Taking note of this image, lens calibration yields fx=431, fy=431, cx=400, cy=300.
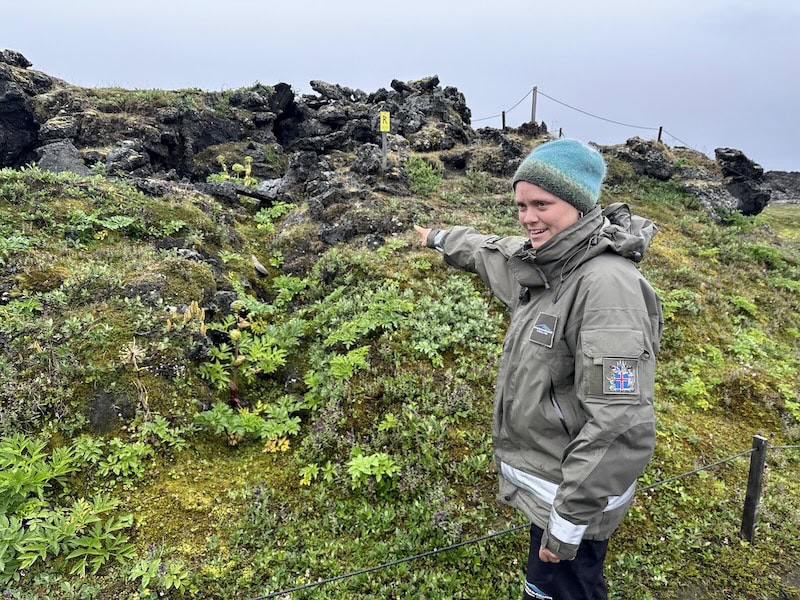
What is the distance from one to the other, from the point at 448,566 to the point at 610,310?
3565 mm

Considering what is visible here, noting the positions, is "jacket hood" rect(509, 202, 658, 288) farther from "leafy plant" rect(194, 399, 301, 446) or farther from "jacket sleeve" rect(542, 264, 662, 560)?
"leafy plant" rect(194, 399, 301, 446)

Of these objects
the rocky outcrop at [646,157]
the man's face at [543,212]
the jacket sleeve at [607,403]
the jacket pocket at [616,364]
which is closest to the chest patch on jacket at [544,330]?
the jacket sleeve at [607,403]

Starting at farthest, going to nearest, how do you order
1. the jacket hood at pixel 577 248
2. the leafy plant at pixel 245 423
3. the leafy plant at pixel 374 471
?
1. the leafy plant at pixel 245 423
2. the leafy plant at pixel 374 471
3. the jacket hood at pixel 577 248

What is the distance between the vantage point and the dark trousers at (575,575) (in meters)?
2.81

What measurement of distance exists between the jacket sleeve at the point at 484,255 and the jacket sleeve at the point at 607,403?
0.92 m

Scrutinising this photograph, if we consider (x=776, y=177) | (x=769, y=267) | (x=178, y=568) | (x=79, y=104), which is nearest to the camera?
(x=178, y=568)

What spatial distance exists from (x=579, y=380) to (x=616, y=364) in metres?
0.23

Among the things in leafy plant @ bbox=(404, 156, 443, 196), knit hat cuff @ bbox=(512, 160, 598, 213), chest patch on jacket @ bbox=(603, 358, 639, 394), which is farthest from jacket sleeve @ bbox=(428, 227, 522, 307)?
leafy plant @ bbox=(404, 156, 443, 196)

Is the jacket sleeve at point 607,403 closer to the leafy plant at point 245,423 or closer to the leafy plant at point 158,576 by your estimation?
the leafy plant at point 158,576

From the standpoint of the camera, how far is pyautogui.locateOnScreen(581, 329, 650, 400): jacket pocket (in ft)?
7.63

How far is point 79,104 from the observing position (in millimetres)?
19156

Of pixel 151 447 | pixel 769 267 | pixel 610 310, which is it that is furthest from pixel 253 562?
pixel 769 267

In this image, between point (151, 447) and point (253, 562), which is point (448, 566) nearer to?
point (253, 562)

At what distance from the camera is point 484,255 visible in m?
3.70
